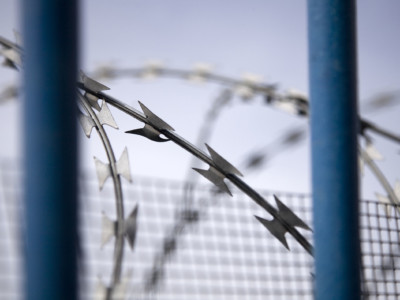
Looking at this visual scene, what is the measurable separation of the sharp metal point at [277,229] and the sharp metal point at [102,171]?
0.49 metres

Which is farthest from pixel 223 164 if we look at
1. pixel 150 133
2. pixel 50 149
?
pixel 50 149

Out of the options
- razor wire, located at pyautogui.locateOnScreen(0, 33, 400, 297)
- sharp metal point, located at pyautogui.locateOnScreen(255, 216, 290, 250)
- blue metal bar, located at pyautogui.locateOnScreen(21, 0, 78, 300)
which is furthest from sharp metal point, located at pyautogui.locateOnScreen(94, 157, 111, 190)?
blue metal bar, located at pyautogui.locateOnScreen(21, 0, 78, 300)

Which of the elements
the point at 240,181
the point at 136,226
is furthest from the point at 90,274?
the point at 240,181

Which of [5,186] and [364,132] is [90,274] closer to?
[5,186]

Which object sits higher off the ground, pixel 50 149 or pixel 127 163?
pixel 127 163

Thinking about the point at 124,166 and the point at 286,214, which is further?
the point at 286,214


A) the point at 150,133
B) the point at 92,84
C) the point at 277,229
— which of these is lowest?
the point at 277,229

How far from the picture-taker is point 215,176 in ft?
7.02

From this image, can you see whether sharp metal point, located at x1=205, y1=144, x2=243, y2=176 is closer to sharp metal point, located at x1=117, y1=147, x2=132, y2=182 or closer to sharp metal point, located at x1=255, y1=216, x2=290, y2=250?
sharp metal point, located at x1=255, y1=216, x2=290, y2=250

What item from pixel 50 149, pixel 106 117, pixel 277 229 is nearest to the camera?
pixel 50 149

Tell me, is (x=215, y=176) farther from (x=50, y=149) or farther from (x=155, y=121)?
(x=50, y=149)

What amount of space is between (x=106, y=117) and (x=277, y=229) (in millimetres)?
613

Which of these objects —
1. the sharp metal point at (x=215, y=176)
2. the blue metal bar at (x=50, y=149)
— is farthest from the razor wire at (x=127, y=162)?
the blue metal bar at (x=50, y=149)

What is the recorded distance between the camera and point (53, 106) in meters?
1.04
